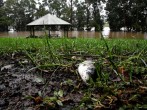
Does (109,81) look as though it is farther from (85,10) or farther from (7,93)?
(85,10)

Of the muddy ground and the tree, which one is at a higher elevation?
the tree

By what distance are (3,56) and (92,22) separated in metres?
51.5

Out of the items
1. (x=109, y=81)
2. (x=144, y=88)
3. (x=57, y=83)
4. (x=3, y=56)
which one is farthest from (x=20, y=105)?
(x=3, y=56)

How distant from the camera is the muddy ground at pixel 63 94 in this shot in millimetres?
1678

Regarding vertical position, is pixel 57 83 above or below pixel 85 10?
below

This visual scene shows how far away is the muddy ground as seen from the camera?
1.68 metres

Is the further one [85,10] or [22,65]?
[85,10]

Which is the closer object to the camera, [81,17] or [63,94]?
[63,94]

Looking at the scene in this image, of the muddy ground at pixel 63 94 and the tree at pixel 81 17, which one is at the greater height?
the tree at pixel 81 17

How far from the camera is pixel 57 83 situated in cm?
218

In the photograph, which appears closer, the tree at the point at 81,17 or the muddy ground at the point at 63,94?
the muddy ground at the point at 63,94

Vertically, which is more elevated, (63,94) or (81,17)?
(81,17)

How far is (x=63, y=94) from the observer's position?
6.32ft

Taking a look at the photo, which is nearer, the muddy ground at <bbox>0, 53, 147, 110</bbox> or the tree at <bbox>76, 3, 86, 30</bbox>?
the muddy ground at <bbox>0, 53, 147, 110</bbox>
